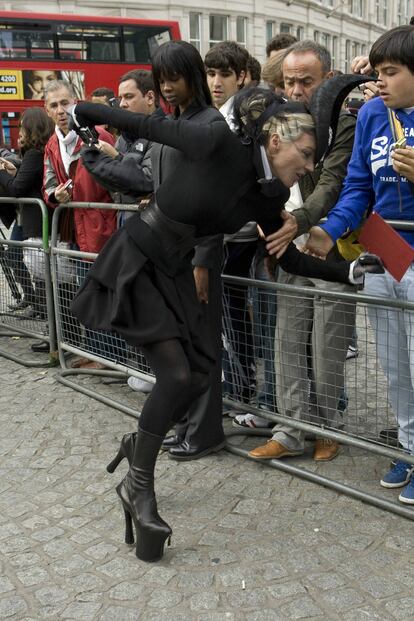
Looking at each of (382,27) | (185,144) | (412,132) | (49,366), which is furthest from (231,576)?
(382,27)

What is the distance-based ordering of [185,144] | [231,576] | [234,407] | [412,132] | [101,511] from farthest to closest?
[234,407]
[101,511]
[412,132]
[231,576]
[185,144]

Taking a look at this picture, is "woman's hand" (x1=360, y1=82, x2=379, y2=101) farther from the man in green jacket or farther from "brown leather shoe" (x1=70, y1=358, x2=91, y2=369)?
"brown leather shoe" (x1=70, y1=358, x2=91, y2=369)

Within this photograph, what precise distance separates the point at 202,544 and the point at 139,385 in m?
2.01

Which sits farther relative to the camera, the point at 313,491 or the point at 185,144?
the point at 313,491

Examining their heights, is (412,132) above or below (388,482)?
above

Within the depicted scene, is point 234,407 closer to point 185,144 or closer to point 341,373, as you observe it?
point 341,373

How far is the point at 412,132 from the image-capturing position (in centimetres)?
310

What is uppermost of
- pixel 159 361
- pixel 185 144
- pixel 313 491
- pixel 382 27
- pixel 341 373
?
pixel 382 27

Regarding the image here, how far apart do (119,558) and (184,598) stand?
40 cm

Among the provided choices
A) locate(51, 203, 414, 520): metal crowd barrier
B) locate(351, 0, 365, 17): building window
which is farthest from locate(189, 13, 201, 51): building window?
locate(51, 203, 414, 520): metal crowd barrier

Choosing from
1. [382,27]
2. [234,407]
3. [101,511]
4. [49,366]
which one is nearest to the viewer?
[101,511]

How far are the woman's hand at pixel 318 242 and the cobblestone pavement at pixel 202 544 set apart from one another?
1216 mm

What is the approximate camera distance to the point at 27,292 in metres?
5.82

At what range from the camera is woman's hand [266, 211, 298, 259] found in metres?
2.90
